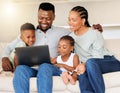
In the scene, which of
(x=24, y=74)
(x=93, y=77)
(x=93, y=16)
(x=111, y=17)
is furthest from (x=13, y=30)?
(x=93, y=77)

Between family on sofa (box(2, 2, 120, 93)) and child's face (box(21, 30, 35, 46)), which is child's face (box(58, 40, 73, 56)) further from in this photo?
child's face (box(21, 30, 35, 46))

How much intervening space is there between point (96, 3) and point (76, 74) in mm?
1284

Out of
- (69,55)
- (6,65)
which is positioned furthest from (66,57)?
(6,65)

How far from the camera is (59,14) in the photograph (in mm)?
2803

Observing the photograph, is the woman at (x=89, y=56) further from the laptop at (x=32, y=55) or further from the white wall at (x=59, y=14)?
the white wall at (x=59, y=14)

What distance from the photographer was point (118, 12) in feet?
8.93

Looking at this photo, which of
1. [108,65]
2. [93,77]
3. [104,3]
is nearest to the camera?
[93,77]

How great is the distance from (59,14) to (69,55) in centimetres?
105

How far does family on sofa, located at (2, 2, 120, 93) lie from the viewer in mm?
1600

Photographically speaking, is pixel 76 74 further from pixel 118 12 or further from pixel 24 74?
pixel 118 12

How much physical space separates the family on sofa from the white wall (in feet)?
2.33

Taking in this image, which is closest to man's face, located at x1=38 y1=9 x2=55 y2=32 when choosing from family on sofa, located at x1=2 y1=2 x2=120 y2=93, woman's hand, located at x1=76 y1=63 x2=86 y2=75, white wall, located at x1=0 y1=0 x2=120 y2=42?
family on sofa, located at x1=2 y1=2 x2=120 y2=93

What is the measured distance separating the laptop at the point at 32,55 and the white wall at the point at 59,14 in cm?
111

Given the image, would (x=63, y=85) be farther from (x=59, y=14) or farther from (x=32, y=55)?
(x=59, y=14)
